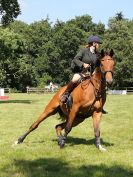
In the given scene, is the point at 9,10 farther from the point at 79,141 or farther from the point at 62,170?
the point at 62,170

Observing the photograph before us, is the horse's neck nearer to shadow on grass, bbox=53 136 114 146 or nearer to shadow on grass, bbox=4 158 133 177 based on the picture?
shadow on grass, bbox=53 136 114 146

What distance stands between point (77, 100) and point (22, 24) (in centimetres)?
10723

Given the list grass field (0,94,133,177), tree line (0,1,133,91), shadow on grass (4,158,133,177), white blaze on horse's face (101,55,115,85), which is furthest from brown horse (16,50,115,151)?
tree line (0,1,133,91)

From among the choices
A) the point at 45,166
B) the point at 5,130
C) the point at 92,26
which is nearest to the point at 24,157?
the point at 45,166

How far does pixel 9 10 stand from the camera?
39.8 m

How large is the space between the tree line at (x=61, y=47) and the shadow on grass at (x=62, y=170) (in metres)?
74.5

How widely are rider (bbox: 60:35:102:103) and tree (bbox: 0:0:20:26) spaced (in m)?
27.8

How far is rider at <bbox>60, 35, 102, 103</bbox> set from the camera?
1248cm

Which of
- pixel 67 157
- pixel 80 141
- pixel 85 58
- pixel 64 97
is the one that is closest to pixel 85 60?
pixel 85 58

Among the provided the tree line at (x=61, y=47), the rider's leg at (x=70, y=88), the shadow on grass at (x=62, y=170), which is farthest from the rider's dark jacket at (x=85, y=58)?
the tree line at (x=61, y=47)

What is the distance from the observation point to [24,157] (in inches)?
421

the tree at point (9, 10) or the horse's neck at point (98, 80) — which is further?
the tree at point (9, 10)

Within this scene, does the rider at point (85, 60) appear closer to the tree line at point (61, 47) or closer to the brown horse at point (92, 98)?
the brown horse at point (92, 98)

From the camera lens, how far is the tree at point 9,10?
39.4 m
